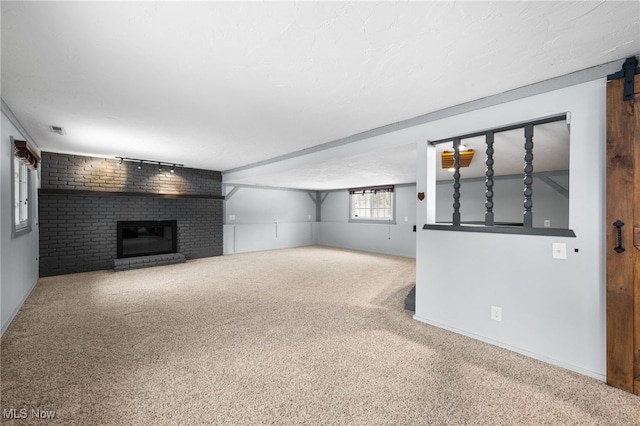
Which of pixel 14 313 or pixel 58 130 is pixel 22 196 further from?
pixel 14 313

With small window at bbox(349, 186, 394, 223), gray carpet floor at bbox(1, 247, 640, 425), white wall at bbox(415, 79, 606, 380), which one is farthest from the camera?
small window at bbox(349, 186, 394, 223)

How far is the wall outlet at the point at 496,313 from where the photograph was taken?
2444 millimetres

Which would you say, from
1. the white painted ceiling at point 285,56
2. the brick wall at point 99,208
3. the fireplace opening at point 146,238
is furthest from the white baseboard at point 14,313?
the white painted ceiling at point 285,56

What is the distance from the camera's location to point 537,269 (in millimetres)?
2236

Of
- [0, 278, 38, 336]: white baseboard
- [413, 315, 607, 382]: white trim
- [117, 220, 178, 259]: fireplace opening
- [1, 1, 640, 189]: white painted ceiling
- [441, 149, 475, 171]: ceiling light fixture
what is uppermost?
[1, 1, 640, 189]: white painted ceiling

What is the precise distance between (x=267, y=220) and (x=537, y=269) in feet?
23.4

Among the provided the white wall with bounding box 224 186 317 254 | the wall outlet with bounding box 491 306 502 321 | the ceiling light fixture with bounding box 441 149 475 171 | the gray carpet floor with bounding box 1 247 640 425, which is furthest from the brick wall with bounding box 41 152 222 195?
the wall outlet with bounding box 491 306 502 321

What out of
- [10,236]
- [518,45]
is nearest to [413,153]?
[518,45]

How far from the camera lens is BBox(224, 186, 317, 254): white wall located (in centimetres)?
762

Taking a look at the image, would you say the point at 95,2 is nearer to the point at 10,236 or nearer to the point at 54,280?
the point at 10,236

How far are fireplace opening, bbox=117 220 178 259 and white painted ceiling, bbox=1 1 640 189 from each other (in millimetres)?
3112

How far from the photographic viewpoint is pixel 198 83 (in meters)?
2.26

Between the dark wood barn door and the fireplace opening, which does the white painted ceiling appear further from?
the fireplace opening

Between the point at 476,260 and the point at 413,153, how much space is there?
1678mm
